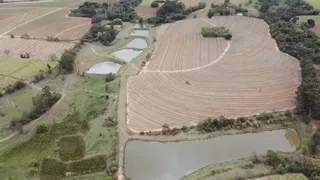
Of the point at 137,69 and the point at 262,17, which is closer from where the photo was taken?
the point at 137,69

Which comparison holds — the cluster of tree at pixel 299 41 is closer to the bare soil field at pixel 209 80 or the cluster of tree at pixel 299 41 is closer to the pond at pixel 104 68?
the bare soil field at pixel 209 80

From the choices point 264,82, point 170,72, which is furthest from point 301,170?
point 170,72

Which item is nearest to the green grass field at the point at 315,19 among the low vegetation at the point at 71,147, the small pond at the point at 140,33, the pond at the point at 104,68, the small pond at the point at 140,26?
the small pond at the point at 140,33

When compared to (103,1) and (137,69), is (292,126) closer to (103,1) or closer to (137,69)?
(137,69)

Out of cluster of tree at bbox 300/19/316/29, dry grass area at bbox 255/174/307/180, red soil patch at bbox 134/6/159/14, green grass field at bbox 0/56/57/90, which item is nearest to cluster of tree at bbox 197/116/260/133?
dry grass area at bbox 255/174/307/180

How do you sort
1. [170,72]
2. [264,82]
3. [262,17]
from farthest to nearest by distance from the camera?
[262,17]
[170,72]
[264,82]

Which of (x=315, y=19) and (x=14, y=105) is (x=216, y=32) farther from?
(x=14, y=105)

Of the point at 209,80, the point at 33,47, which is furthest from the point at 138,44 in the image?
the point at 209,80
